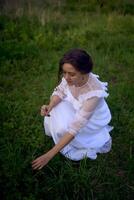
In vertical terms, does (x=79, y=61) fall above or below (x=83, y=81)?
above

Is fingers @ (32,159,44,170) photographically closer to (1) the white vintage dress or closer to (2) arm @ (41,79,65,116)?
(1) the white vintage dress

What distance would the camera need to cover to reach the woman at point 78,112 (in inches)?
151

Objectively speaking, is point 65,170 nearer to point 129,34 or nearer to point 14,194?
point 14,194

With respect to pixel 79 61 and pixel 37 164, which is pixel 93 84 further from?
pixel 37 164

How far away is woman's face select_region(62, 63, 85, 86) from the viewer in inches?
151

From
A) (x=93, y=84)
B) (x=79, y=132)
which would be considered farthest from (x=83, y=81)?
(x=79, y=132)

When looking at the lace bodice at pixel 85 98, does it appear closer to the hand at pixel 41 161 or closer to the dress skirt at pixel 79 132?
the dress skirt at pixel 79 132

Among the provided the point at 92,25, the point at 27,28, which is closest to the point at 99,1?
the point at 92,25

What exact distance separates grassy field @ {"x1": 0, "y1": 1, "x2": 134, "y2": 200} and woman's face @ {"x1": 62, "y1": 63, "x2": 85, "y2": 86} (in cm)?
78

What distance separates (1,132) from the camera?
446cm

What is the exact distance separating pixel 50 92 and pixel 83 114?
6.04ft

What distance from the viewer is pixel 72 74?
388 cm

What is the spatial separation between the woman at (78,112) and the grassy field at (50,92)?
0.51ft

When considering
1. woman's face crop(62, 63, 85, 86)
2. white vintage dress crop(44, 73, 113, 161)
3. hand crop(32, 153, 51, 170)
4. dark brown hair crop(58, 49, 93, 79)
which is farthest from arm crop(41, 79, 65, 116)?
hand crop(32, 153, 51, 170)
